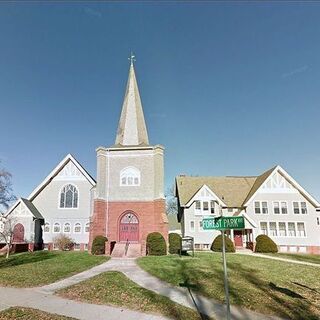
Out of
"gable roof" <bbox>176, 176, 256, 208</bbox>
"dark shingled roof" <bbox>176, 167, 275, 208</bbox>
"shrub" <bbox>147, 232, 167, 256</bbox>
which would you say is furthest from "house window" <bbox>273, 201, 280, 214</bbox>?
"shrub" <bbox>147, 232, 167, 256</bbox>

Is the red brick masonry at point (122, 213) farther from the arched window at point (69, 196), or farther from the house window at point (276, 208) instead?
the house window at point (276, 208)

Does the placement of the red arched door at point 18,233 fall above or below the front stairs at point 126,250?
above

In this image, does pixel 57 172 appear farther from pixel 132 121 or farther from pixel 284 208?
pixel 284 208

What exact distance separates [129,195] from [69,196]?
31.4 feet

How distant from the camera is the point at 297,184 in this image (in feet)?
113

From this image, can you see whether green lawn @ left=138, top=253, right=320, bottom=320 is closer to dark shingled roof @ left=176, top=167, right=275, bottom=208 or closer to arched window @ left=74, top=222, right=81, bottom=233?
arched window @ left=74, top=222, right=81, bottom=233

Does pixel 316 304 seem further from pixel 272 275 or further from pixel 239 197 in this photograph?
pixel 239 197

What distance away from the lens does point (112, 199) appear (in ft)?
94.9

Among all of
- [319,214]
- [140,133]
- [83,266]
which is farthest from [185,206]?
[83,266]

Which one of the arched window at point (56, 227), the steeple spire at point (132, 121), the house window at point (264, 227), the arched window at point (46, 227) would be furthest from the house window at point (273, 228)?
the arched window at point (46, 227)

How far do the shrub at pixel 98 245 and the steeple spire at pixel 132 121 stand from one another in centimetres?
1040

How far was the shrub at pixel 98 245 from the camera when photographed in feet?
82.6

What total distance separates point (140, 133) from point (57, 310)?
81.9ft

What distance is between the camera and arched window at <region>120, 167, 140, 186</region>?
29355mm
